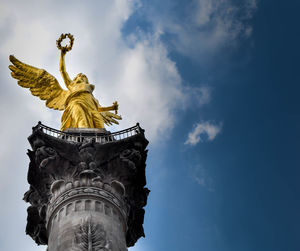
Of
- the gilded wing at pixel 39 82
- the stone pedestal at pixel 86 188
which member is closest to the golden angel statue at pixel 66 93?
the gilded wing at pixel 39 82

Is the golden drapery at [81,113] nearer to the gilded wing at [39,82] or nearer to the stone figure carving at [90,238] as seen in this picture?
the gilded wing at [39,82]

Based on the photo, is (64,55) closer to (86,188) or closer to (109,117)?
(109,117)

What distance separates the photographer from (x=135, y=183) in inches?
827

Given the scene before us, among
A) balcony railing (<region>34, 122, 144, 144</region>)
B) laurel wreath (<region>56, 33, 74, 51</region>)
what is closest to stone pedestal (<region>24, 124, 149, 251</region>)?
balcony railing (<region>34, 122, 144, 144</region>)

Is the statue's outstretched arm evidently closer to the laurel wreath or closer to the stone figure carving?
the laurel wreath

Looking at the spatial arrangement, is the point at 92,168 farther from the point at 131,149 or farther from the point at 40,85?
the point at 40,85

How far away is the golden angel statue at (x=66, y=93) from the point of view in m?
25.9

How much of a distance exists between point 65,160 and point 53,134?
5.97 ft

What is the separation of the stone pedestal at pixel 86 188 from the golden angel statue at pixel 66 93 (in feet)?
12.5

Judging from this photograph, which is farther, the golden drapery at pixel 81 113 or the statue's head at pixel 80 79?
the statue's head at pixel 80 79

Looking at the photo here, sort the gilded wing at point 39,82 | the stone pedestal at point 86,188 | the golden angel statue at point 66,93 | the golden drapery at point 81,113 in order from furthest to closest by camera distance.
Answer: the gilded wing at point 39,82 < the golden angel statue at point 66,93 < the golden drapery at point 81,113 < the stone pedestal at point 86,188

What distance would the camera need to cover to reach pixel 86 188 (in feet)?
62.7

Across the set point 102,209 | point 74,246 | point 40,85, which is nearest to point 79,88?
point 40,85

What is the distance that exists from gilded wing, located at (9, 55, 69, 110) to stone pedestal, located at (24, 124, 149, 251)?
674 centimetres
